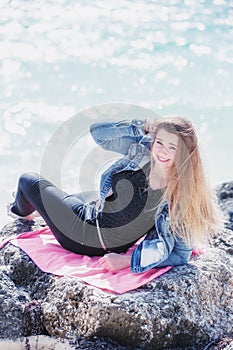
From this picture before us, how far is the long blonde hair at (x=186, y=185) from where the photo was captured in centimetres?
406

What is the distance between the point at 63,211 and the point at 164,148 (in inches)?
35.8

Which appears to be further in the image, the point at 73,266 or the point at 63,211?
the point at 63,211

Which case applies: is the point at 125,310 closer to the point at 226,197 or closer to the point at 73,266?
the point at 73,266

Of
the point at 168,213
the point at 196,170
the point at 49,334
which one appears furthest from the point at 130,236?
the point at 49,334

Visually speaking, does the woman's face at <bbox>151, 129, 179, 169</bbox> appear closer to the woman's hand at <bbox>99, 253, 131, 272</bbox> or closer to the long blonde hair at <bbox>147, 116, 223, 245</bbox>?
the long blonde hair at <bbox>147, 116, 223, 245</bbox>

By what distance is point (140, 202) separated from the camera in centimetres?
428

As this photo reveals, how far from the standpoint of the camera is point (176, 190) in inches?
162

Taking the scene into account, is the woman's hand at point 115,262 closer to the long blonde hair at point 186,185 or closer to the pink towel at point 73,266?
the pink towel at point 73,266

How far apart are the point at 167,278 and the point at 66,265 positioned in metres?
0.70

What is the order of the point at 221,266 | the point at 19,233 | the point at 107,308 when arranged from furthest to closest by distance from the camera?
the point at 19,233, the point at 221,266, the point at 107,308

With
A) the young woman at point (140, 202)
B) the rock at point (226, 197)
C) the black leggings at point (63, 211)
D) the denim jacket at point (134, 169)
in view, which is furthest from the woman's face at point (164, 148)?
the rock at point (226, 197)

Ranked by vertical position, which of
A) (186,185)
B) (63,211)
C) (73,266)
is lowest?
(73,266)

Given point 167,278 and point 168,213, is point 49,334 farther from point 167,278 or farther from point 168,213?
point 168,213

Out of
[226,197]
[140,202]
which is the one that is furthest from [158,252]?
[226,197]
